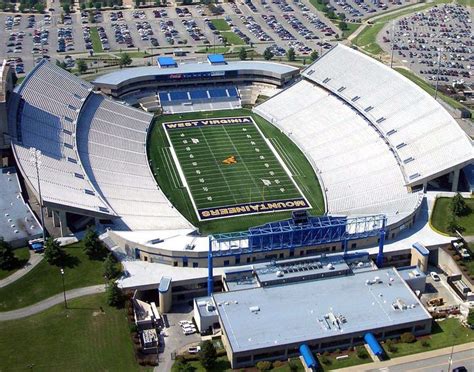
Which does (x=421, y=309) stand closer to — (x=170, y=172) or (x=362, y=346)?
(x=362, y=346)

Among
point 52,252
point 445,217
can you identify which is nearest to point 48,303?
point 52,252

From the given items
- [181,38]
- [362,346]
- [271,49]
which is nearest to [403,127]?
[362,346]

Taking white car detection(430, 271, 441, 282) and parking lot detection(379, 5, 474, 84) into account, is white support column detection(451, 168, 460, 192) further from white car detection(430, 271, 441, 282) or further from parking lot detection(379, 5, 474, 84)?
parking lot detection(379, 5, 474, 84)

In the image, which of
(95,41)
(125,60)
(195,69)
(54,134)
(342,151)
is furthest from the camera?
(95,41)

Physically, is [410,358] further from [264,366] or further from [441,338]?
[264,366]

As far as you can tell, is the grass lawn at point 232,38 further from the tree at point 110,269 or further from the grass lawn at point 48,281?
the tree at point 110,269

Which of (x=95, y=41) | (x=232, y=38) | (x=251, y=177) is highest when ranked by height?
(x=251, y=177)

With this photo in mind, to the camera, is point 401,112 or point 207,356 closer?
point 207,356
